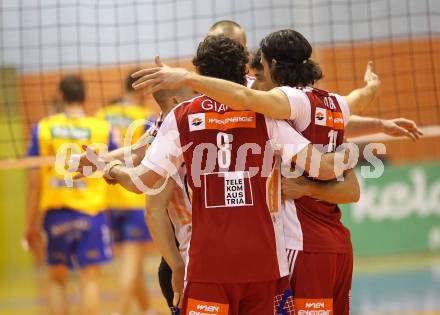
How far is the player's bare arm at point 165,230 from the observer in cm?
438

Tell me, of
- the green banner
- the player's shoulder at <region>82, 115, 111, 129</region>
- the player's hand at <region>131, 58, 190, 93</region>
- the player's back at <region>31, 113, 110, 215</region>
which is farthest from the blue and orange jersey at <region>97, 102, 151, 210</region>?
the green banner

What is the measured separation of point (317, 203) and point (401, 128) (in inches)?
39.3

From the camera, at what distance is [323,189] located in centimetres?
432

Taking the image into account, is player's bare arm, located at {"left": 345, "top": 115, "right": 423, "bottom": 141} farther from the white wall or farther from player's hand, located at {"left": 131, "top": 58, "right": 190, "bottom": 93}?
the white wall

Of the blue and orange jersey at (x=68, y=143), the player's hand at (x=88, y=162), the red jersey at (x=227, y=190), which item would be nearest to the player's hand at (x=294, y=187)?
the red jersey at (x=227, y=190)

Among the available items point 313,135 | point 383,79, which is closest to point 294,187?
point 313,135

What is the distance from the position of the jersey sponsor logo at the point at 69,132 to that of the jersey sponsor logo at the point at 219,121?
3900 mm

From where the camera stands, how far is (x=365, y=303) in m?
9.13

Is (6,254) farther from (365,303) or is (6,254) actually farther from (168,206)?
(168,206)

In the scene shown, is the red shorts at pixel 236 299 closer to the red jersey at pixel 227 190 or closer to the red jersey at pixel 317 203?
the red jersey at pixel 227 190

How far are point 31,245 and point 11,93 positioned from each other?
7409 mm

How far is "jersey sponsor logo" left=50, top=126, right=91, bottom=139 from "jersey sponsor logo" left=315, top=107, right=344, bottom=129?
12.8 ft

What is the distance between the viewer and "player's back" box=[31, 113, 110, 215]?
25.3 ft

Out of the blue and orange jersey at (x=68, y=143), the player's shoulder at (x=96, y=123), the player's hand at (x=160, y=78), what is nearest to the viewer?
the player's hand at (x=160, y=78)
